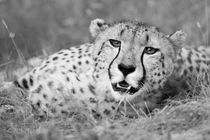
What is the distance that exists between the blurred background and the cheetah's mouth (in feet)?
10.9

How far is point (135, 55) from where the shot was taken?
4.26 m

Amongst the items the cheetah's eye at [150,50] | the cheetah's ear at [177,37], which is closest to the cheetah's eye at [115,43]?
the cheetah's eye at [150,50]

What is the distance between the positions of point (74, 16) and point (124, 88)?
6.03 metres

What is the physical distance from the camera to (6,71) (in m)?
→ 5.35

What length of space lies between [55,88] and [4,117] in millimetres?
610

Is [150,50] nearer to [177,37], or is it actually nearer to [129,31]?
[129,31]

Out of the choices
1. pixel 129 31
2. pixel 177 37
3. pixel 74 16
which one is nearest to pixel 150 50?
pixel 129 31

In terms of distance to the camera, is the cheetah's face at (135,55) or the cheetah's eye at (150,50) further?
the cheetah's eye at (150,50)

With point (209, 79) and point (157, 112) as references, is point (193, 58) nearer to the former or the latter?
point (209, 79)

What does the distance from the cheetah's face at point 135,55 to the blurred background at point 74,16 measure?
2808mm

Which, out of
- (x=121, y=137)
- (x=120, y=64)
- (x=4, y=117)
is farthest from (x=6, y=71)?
(x=121, y=137)

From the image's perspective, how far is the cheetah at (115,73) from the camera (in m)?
4.22

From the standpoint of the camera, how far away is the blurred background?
8.36 m

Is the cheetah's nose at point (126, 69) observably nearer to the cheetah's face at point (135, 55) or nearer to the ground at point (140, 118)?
the cheetah's face at point (135, 55)
